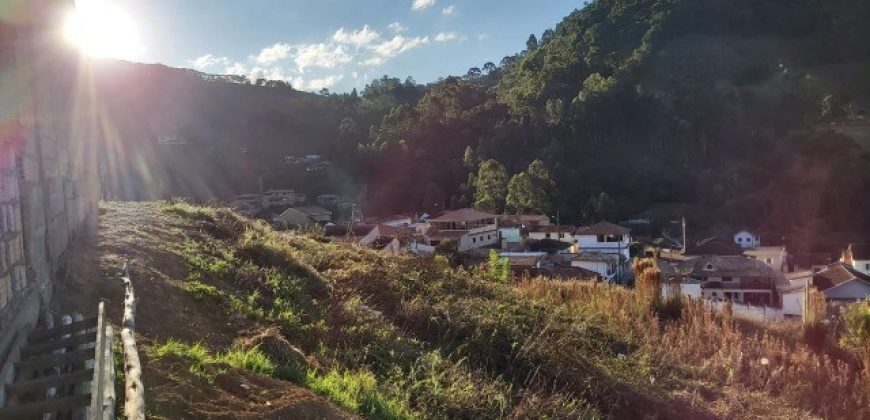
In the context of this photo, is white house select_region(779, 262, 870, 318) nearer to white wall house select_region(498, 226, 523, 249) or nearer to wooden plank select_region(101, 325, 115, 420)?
white wall house select_region(498, 226, 523, 249)

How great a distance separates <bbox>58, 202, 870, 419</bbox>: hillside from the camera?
3656 mm

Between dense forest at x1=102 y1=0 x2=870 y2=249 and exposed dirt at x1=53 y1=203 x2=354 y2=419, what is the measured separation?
32666mm

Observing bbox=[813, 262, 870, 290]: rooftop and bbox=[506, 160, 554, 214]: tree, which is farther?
bbox=[506, 160, 554, 214]: tree

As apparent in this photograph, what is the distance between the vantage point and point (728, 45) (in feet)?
220

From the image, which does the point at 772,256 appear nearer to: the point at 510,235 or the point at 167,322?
the point at 510,235

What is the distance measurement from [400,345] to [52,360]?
2.91 meters

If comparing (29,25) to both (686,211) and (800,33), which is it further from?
(800,33)

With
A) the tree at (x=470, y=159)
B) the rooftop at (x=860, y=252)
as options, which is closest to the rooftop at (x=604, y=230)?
the rooftop at (x=860, y=252)

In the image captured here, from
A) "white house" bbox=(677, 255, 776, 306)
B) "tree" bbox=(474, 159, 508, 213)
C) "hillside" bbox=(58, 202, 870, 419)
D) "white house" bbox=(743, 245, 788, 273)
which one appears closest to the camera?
"hillside" bbox=(58, 202, 870, 419)

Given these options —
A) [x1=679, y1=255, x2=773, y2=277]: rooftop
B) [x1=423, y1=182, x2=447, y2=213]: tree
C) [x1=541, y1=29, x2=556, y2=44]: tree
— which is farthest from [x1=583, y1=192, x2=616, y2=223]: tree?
[x1=541, y1=29, x2=556, y2=44]: tree

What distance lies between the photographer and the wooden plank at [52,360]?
247 centimetres

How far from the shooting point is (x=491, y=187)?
38.8m

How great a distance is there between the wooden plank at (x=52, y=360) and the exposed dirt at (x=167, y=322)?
34 cm

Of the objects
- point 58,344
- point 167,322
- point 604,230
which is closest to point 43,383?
point 58,344
